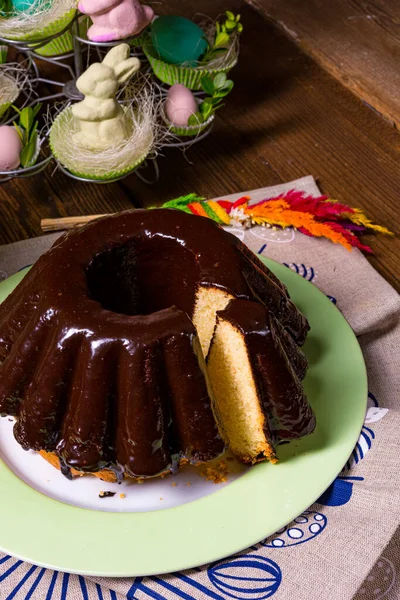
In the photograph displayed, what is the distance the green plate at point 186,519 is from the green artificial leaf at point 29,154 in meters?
0.84

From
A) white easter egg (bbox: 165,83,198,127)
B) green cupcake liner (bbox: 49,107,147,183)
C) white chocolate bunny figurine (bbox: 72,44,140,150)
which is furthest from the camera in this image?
white easter egg (bbox: 165,83,198,127)

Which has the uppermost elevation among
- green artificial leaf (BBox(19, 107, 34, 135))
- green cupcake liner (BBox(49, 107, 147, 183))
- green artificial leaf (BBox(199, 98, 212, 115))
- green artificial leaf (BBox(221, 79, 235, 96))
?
green artificial leaf (BBox(19, 107, 34, 135))

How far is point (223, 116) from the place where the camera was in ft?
7.64

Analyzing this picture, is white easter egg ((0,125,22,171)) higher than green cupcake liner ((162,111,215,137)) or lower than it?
higher

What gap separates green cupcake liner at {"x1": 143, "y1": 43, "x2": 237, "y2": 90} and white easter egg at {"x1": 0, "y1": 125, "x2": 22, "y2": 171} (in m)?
0.50

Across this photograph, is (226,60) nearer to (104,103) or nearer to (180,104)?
(180,104)

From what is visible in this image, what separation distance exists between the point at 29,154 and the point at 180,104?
0.41 meters

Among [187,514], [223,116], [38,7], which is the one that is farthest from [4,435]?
[223,116]

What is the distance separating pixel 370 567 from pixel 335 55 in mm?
1785

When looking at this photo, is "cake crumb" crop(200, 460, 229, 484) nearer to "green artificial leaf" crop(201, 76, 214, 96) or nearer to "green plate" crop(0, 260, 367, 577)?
"green plate" crop(0, 260, 367, 577)

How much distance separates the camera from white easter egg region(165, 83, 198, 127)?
6.55ft

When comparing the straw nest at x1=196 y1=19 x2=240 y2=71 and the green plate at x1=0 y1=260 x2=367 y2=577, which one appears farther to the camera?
the straw nest at x1=196 y1=19 x2=240 y2=71

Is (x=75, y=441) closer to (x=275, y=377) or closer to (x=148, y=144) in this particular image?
(x=275, y=377)

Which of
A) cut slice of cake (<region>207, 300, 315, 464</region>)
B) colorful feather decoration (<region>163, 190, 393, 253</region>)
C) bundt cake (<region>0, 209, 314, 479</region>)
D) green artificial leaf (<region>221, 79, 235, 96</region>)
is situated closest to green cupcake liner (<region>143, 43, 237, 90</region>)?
green artificial leaf (<region>221, 79, 235, 96</region>)
